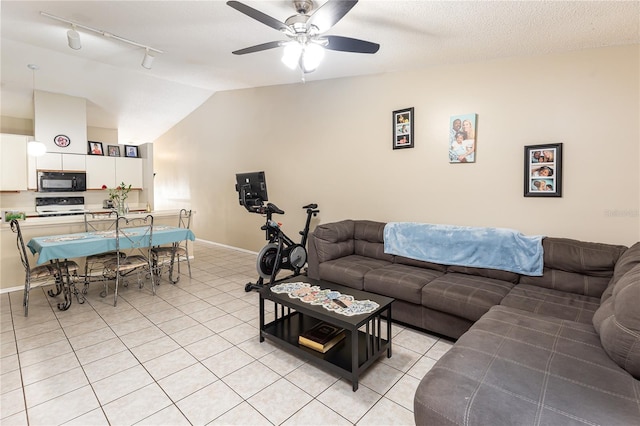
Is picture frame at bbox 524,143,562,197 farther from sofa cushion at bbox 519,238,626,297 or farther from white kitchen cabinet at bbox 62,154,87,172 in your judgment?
white kitchen cabinet at bbox 62,154,87,172

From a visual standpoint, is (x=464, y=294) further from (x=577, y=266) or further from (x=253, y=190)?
(x=253, y=190)

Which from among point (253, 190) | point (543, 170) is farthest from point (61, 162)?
Answer: point (543, 170)

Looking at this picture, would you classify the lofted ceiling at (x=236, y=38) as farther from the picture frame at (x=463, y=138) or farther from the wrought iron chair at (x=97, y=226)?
the wrought iron chair at (x=97, y=226)

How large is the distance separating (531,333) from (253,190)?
3.24 m

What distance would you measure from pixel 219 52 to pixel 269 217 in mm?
2040

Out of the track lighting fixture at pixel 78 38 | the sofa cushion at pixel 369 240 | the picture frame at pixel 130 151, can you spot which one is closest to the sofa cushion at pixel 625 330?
the sofa cushion at pixel 369 240

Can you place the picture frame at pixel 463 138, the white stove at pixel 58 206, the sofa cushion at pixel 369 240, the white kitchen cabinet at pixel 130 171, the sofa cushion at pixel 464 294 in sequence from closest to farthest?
1. the sofa cushion at pixel 464 294
2. the picture frame at pixel 463 138
3. the sofa cushion at pixel 369 240
4. the white stove at pixel 58 206
5. the white kitchen cabinet at pixel 130 171

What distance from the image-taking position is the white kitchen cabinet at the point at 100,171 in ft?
18.6

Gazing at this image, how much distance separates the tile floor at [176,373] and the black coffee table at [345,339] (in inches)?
4.7

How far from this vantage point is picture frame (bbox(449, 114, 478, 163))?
129 inches

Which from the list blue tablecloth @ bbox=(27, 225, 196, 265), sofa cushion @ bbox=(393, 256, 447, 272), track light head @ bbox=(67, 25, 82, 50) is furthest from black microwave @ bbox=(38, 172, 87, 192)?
sofa cushion @ bbox=(393, 256, 447, 272)

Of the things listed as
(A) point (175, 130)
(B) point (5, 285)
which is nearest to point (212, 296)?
(B) point (5, 285)

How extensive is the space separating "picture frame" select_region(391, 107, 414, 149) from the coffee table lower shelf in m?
2.26

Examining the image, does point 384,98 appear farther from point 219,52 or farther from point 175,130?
point 175,130
